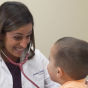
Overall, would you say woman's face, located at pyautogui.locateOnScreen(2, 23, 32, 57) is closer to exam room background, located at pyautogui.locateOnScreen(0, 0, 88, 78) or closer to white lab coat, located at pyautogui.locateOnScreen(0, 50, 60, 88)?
white lab coat, located at pyautogui.locateOnScreen(0, 50, 60, 88)

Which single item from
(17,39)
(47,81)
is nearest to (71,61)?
(17,39)

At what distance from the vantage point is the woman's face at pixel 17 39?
1029mm

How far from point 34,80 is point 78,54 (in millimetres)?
519

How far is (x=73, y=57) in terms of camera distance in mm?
796

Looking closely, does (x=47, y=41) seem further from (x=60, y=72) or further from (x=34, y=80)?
(x=60, y=72)

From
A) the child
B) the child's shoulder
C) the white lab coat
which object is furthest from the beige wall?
the child's shoulder

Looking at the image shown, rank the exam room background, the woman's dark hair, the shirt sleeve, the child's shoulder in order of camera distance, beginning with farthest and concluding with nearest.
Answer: the exam room background
the shirt sleeve
the woman's dark hair
the child's shoulder

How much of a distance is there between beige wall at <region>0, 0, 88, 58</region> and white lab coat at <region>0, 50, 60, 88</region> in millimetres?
522

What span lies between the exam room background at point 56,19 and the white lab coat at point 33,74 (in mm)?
520

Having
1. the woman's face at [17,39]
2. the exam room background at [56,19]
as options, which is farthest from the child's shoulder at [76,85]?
the exam room background at [56,19]

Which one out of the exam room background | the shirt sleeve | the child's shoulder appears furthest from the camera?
the exam room background

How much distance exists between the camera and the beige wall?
174cm

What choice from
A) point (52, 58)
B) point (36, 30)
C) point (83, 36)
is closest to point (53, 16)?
point (36, 30)

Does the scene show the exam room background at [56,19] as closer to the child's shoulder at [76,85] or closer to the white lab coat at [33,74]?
the white lab coat at [33,74]
